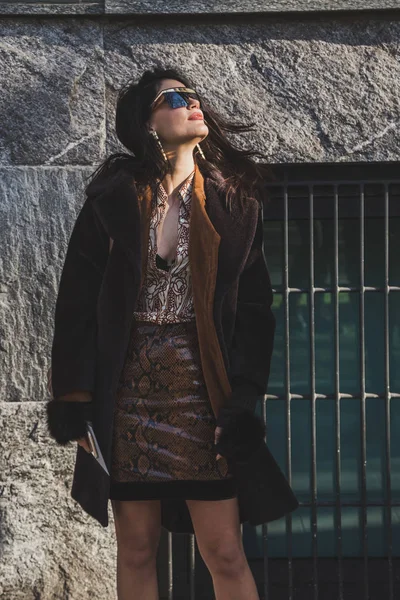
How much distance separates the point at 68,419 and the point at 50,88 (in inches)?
68.7

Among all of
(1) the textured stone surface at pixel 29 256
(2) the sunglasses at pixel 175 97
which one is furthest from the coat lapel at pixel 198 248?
(1) the textured stone surface at pixel 29 256

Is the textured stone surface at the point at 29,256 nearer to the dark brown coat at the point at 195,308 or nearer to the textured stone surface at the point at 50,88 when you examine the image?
the textured stone surface at the point at 50,88

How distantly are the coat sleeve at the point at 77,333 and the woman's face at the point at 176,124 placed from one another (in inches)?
13.5

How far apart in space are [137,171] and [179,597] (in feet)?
7.08

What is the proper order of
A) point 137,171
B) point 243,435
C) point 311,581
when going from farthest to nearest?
point 311,581 < point 137,171 < point 243,435

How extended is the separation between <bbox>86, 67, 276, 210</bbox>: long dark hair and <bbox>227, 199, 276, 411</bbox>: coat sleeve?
254 millimetres

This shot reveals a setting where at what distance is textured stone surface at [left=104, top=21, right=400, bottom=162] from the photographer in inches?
172

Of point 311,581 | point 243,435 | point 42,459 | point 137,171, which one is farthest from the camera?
point 311,581

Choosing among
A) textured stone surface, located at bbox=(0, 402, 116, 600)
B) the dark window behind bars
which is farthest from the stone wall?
the dark window behind bars

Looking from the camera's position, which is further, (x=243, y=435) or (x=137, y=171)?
(x=137, y=171)

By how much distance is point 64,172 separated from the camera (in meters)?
4.36

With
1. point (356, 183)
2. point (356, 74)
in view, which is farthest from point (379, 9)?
point (356, 183)

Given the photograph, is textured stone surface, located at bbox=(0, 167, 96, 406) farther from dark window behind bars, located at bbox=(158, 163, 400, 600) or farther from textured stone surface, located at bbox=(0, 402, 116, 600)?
dark window behind bars, located at bbox=(158, 163, 400, 600)

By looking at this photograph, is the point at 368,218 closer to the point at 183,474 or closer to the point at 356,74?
the point at 356,74
